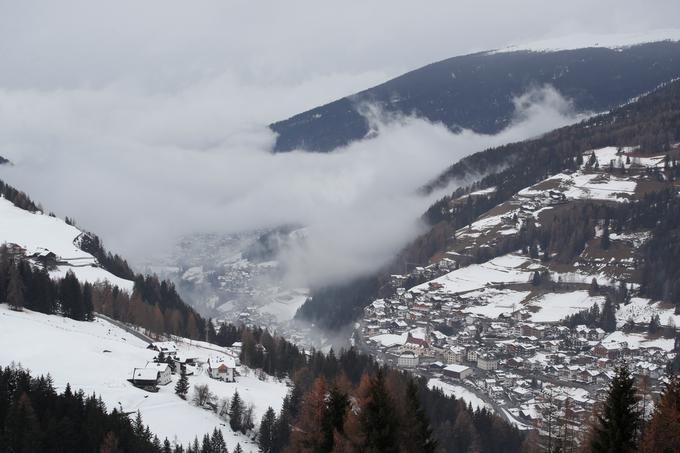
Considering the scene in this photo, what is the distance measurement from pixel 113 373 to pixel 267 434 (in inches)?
658

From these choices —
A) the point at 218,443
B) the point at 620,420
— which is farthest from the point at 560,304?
the point at 620,420

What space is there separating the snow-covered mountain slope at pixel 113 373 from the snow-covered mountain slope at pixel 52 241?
35.0m

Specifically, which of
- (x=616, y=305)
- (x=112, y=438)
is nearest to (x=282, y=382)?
(x=112, y=438)

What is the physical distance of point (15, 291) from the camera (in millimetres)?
84500

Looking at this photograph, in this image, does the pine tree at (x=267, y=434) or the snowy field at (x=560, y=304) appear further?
the snowy field at (x=560, y=304)

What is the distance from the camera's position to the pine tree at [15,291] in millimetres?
84438

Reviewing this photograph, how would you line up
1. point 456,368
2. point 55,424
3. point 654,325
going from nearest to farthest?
point 55,424
point 456,368
point 654,325

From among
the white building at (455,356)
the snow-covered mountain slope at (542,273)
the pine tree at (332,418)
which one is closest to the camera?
the pine tree at (332,418)

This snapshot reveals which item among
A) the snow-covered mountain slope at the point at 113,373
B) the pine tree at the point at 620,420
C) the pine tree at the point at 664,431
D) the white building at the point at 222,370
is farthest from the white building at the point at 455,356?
the pine tree at the point at 664,431

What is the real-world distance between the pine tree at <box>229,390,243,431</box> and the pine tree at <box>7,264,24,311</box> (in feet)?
114

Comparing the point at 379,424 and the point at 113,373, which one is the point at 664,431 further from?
the point at 113,373

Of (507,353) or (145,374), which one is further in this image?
(507,353)

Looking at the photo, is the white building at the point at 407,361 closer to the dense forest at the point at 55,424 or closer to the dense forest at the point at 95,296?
the dense forest at the point at 95,296

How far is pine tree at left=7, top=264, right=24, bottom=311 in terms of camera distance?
3324 inches
